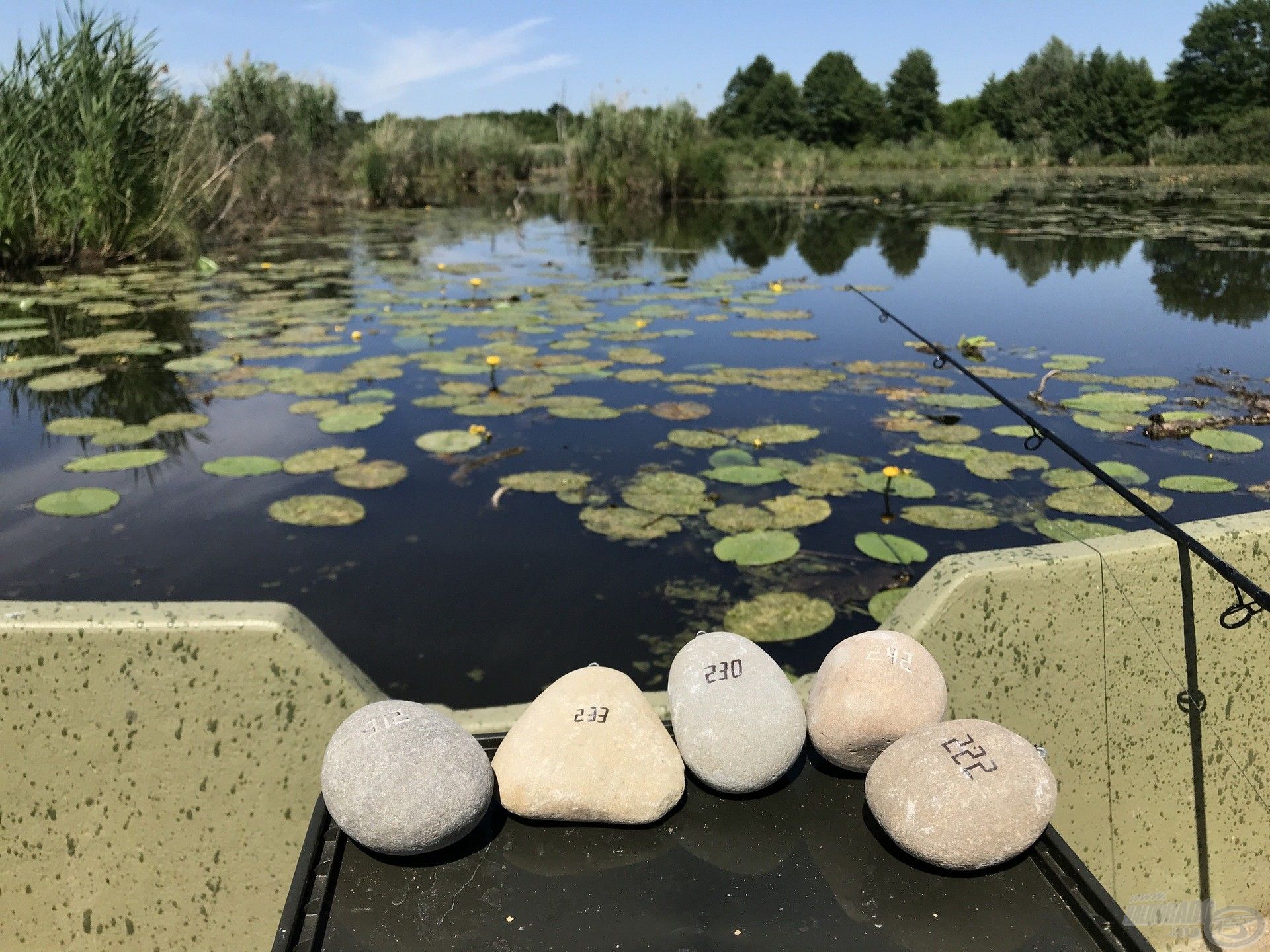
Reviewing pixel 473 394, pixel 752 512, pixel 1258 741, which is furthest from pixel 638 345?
pixel 1258 741

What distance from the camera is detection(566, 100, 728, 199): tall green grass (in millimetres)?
13219

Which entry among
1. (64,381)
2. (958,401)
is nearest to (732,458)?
(958,401)

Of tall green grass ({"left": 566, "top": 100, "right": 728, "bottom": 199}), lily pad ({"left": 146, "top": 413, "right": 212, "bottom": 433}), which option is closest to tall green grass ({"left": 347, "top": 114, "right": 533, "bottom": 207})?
tall green grass ({"left": 566, "top": 100, "right": 728, "bottom": 199})

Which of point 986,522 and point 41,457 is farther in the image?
point 41,457

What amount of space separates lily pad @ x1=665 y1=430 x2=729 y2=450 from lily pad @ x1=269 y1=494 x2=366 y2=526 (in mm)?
1136

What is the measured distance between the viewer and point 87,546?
2373 mm

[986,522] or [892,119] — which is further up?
[892,119]

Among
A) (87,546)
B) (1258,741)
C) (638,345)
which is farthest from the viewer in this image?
(638,345)

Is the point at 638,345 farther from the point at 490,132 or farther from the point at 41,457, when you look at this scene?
the point at 490,132

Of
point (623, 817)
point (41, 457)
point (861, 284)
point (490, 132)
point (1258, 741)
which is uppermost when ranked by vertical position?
point (490, 132)

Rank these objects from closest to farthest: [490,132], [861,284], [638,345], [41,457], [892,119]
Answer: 1. [41,457]
2. [638,345]
3. [861,284]
4. [490,132]
5. [892,119]

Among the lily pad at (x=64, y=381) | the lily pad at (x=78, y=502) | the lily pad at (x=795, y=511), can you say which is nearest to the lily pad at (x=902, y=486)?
the lily pad at (x=795, y=511)

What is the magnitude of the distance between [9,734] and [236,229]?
1031 cm

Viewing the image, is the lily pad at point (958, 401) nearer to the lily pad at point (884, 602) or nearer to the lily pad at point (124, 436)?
the lily pad at point (884, 602)
